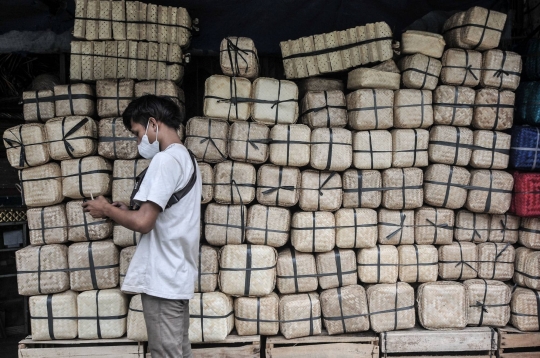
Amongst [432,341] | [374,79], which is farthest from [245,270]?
[374,79]

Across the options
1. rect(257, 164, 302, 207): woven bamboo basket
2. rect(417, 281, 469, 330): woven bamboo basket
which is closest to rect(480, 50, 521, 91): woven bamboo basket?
rect(417, 281, 469, 330): woven bamboo basket

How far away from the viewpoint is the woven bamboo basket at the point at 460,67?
4152 mm

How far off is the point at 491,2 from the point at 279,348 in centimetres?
423

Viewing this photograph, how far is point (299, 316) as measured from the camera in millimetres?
3928

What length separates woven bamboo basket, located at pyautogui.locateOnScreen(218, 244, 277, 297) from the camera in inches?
152

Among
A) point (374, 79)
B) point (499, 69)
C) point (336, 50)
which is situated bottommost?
point (374, 79)

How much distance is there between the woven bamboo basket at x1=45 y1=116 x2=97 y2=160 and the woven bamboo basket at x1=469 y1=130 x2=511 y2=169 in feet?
12.1

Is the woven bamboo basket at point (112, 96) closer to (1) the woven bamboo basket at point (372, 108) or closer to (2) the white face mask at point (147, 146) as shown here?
(2) the white face mask at point (147, 146)

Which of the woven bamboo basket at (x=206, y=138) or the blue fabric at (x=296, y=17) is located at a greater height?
the blue fabric at (x=296, y=17)

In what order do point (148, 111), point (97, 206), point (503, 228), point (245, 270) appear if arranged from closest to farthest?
point (97, 206), point (148, 111), point (245, 270), point (503, 228)

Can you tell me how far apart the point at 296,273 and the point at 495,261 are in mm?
2046

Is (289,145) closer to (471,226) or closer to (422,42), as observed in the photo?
(422,42)

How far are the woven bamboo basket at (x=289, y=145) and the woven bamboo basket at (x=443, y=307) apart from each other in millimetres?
1782

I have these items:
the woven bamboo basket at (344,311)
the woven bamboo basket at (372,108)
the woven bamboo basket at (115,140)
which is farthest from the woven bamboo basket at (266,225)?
the woven bamboo basket at (115,140)
